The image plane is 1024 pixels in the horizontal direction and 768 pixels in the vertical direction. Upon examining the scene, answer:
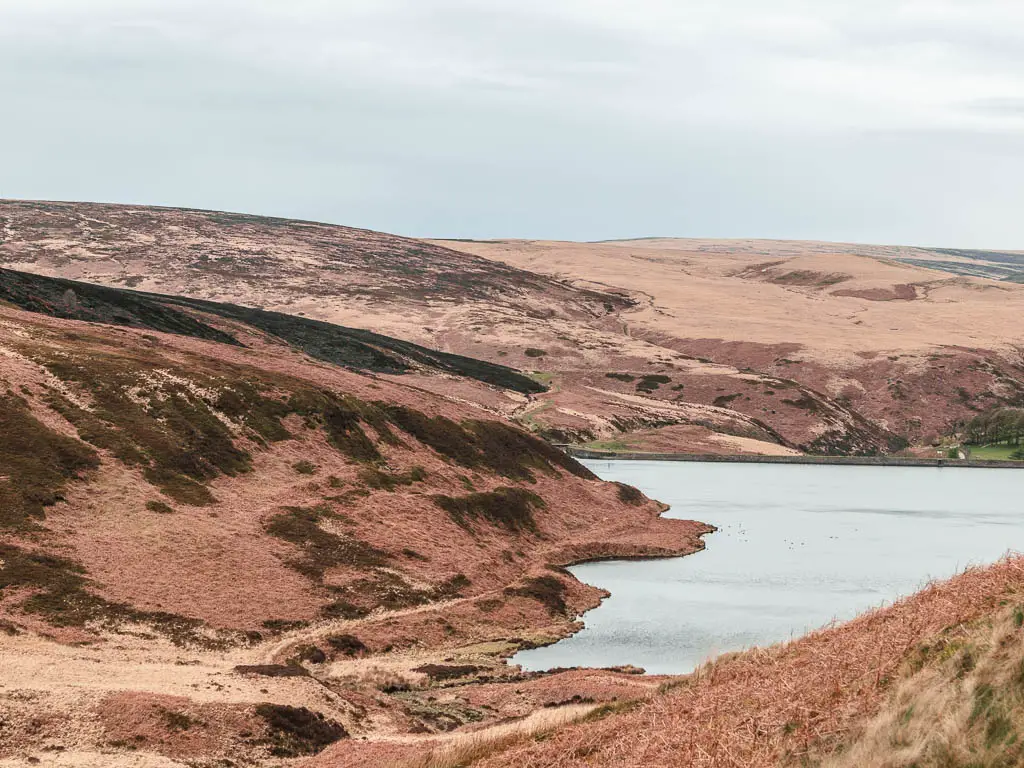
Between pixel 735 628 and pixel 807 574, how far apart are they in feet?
81.4

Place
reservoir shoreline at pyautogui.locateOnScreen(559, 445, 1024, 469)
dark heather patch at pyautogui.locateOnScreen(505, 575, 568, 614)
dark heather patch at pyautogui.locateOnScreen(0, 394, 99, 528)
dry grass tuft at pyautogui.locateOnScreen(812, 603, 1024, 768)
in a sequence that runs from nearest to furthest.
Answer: dry grass tuft at pyautogui.locateOnScreen(812, 603, 1024, 768)
dark heather patch at pyautogui.locateOnScreen(0, 394, 99, 528)
dark heather patch at pyautogui.locateOnScreen(505, 575, 568, 614)
reservoir shoreline at pyautogui.locateOnScreen(559, 445, 1024, 469)

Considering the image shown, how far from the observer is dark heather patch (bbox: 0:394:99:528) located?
57.4 meters

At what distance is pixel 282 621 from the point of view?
56500 mm

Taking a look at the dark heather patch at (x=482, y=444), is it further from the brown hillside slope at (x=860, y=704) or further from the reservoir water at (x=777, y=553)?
the brown hillside slope at (x=860, y=704)

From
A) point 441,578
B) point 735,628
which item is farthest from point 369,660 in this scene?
point 735,628

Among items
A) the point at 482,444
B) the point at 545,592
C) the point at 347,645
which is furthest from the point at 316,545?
the point at 482,444

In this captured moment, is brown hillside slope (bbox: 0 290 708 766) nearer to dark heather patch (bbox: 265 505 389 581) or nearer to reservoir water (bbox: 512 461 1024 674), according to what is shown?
dark heather patch (bbox: 265 505 389 581)

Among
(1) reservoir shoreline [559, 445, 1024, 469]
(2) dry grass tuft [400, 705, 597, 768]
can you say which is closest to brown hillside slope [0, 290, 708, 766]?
(2) dry grass tuft [400, 705, 597, 768]

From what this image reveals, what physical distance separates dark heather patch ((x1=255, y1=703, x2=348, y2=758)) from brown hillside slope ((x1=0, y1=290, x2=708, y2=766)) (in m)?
0.10

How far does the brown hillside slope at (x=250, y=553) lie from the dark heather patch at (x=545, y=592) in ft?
0.70

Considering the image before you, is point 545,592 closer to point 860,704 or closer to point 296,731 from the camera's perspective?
point 296,731

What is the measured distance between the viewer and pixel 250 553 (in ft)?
206

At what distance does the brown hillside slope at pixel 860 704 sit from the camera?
1809 cm

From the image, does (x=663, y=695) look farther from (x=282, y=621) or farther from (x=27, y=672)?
(x=282, y=621)
